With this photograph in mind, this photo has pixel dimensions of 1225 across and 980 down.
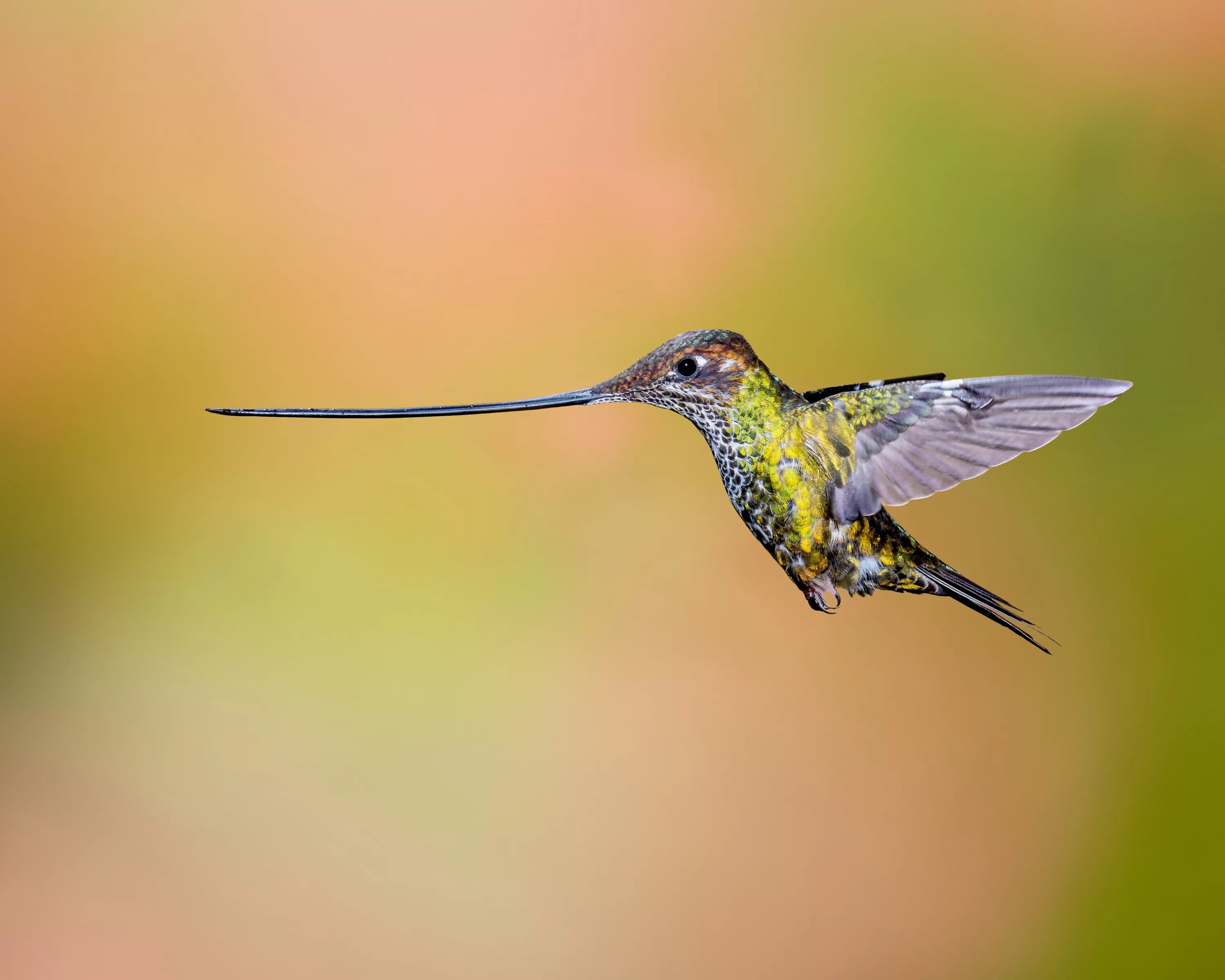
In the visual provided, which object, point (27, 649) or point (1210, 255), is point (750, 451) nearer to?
point (1210, 255)

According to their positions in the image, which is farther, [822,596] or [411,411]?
[822,596]

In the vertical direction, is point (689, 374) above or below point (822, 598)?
above

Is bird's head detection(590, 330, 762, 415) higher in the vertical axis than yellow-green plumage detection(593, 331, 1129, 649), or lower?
higher

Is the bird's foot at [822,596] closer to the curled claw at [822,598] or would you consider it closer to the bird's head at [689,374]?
the curled claw at [822,598]

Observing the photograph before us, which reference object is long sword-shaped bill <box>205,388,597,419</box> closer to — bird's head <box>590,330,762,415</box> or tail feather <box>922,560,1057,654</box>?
bird's head <box>590,330,762,415</box>

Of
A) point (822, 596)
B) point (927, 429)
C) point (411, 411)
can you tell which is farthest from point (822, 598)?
point (411, 411)

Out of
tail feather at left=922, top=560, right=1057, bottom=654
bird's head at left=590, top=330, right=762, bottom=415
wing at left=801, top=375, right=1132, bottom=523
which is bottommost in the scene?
tail feather at left=922, top=560, right=1057, bottom=654

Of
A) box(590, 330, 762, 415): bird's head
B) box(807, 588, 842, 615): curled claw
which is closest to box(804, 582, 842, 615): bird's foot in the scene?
box(807, 588, 842, 615): curled claw

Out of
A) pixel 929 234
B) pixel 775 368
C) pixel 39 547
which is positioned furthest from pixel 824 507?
pixel 39 547

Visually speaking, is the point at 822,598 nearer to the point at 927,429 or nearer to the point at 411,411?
the point at 927,429
